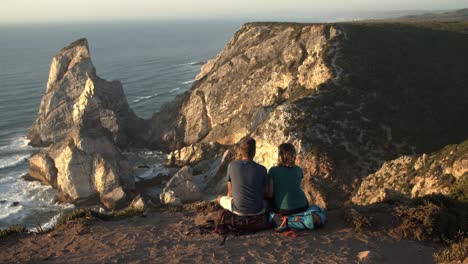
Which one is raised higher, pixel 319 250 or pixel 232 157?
pixel 319 250

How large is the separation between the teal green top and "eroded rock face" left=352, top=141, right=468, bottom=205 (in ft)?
18.5

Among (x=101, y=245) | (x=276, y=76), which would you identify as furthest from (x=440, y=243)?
(x=276, y=76)

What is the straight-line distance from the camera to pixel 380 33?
63.0 metres

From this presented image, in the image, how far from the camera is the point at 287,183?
13.6m

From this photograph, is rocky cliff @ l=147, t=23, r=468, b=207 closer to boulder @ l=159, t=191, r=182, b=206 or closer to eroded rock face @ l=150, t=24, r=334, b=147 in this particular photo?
eroded rock face @ l=150, t=24, r=334, b=147

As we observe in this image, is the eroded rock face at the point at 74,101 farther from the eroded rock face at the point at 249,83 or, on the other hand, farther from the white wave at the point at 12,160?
the eroded rock face at the point at 249,83

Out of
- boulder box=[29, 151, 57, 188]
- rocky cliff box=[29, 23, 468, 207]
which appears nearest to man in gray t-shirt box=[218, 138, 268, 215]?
rocky cliff box=[29, 23, 468, 207]

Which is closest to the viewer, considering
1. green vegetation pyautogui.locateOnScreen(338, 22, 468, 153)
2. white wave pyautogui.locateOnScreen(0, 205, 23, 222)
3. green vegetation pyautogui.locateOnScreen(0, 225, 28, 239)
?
green vegetation pyautogui.locateOnScreen(0, 225, 28, 239)

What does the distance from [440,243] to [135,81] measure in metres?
109

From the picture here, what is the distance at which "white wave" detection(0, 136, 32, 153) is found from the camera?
2702 inches

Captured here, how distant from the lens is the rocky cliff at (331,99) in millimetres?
40188

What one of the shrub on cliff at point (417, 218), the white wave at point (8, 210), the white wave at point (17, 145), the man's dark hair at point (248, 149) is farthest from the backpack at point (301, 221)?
the white wave at point (17, 145)

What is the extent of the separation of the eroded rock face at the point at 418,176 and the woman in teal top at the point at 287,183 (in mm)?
5606

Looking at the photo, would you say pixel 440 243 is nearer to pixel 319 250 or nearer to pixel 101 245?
pixel 319 250
